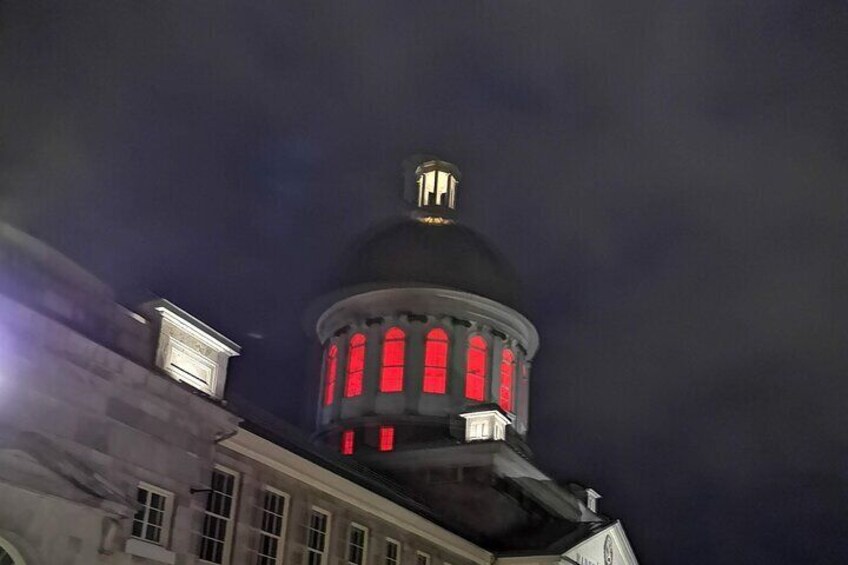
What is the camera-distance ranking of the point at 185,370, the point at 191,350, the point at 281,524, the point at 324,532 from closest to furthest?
1. the point at 185,370
2. the point at 191,350
3. the point at 281,524
4. the point at 324,532

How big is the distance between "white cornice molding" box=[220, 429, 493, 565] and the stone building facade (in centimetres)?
5

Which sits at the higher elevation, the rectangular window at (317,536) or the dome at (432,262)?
the dome at (432,262)

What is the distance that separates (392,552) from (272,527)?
6.13 meters

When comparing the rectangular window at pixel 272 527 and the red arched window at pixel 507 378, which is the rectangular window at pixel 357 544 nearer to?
the rectangular window at pixel 272 527

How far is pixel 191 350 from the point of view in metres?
22.8

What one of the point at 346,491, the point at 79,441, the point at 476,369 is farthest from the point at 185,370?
the point at 476,369

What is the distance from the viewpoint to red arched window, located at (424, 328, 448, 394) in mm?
47688

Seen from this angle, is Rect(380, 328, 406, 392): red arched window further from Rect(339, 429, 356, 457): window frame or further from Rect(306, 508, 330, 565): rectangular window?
Rect(306, 508, 330, 565): rectangular window

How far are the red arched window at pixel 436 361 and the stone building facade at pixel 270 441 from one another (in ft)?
0.23

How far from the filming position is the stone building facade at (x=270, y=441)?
17.6 meters

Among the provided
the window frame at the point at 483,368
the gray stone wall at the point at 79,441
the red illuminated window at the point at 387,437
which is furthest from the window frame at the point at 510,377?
the gray stone wall at the point at 79,441

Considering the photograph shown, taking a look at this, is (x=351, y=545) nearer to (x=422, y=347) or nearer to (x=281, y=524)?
(x=281, y=524)

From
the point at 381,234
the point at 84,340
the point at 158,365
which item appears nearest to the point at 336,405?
the point at 381,234

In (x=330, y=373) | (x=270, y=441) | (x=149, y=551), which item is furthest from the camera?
(x=330, y=373)
